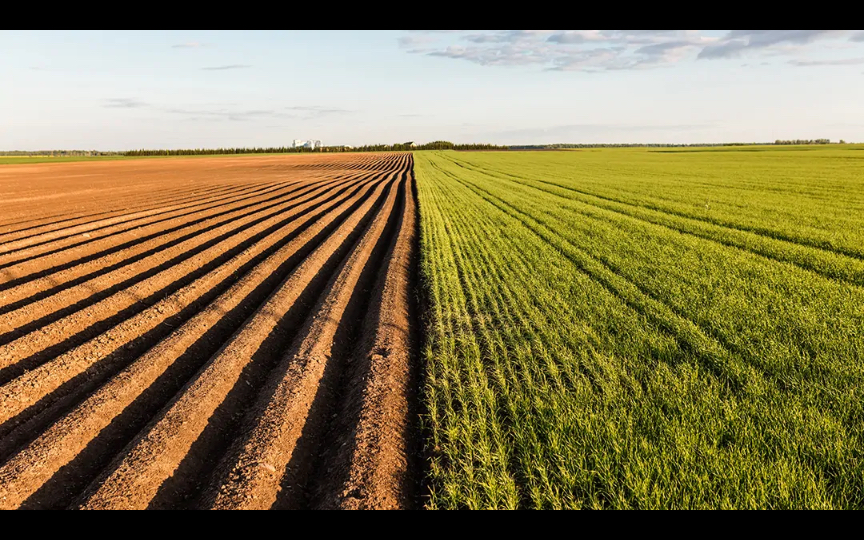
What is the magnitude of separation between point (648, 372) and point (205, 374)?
5.18 meters

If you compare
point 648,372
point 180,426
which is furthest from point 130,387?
point 648,372

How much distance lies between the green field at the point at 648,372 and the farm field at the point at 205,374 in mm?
745

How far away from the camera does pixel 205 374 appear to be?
556cm

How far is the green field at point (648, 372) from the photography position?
3420 mm

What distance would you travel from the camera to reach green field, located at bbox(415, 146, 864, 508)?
3.42 m

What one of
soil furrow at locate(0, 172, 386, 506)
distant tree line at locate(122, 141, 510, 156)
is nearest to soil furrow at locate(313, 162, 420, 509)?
soil furrow at locate(0, 172, 386, 506)

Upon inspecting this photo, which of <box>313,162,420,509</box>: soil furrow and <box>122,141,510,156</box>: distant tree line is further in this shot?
<box>122,141,510,156</box>: distant tree line

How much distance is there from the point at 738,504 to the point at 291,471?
3478mm

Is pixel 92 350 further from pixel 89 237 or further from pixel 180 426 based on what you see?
pixel 89 237

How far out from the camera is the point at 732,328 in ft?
19.8

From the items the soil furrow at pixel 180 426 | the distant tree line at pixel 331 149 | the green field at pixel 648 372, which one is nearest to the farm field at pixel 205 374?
the soil furrow at pixel 180 426

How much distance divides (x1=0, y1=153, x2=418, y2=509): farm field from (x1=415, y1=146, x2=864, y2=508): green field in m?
0.74

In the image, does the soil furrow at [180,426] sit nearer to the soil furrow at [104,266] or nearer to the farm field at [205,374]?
the farm field at [205,374]

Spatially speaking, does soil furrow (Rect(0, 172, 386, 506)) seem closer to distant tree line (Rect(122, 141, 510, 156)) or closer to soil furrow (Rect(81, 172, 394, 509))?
soil furrow (Rect(81, 172, 394, 509))
